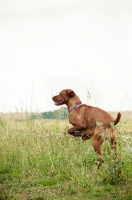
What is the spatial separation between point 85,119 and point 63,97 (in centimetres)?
87

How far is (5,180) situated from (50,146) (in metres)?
1.39

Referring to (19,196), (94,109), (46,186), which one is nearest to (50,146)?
(94,109)

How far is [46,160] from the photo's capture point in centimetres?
787

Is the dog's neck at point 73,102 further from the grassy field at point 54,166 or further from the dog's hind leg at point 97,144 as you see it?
the dog's hind leg at point 97,144

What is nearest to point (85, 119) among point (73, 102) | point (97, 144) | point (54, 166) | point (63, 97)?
point (73, 102)

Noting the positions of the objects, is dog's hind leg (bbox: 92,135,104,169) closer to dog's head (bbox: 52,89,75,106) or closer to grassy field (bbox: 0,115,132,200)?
grassy field (bbox: 0,115,132,200)

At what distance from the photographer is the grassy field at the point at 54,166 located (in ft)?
18.9

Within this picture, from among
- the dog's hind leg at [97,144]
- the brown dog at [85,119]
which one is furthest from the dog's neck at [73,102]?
the dog's hind leg at [97,144]

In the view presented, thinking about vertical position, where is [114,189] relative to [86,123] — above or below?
below

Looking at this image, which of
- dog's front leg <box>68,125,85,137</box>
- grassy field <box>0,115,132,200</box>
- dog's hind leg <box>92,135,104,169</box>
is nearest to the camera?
grassy field <box>0,115,132,200</box>

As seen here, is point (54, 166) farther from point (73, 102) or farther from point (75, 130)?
point (73, 102)

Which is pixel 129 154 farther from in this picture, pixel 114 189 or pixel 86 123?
pixel 86 123

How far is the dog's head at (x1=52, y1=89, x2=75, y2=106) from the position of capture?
8.76 m

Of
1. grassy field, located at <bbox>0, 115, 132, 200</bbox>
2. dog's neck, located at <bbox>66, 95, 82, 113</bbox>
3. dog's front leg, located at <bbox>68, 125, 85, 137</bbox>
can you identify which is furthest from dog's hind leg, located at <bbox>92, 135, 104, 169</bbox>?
dog's neck, located at <bbox>66, 95, 82, 113</bbox>
